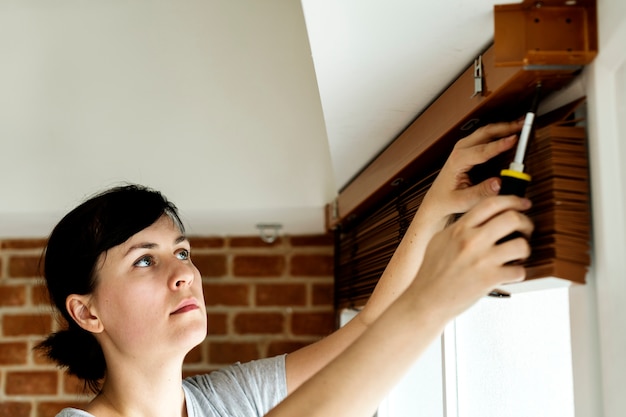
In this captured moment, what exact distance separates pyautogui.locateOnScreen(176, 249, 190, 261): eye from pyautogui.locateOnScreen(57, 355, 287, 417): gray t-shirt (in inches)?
Answer: 11.4

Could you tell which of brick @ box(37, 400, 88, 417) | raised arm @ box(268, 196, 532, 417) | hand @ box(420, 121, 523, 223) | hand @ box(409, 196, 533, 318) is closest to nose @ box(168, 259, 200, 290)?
hand @ box(420, 121, 523, 223)

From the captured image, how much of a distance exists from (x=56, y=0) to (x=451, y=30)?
5.25 ft

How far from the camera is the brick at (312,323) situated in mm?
2615

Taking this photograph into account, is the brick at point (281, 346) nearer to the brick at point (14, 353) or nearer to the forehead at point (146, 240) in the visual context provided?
the brick at point (14, 353)

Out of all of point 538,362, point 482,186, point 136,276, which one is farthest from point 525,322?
point 136,276

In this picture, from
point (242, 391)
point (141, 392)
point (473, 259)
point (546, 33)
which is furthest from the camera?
point (242, 391)

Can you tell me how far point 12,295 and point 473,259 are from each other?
2.27 metres

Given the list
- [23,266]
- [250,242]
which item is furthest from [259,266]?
[23,266]

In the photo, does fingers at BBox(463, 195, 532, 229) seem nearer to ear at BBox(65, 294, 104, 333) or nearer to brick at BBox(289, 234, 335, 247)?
ear at BBox(65, 294, 104, 333)

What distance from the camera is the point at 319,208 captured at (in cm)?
233

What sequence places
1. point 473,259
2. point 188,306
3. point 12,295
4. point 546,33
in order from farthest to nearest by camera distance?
1. point 12,295
2. point 188,306
3. point 546,33
4. point 473,259

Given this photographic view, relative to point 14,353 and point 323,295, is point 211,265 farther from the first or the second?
point 14,353

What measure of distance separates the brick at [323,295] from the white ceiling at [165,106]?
0.38 m

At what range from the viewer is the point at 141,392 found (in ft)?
5.28
